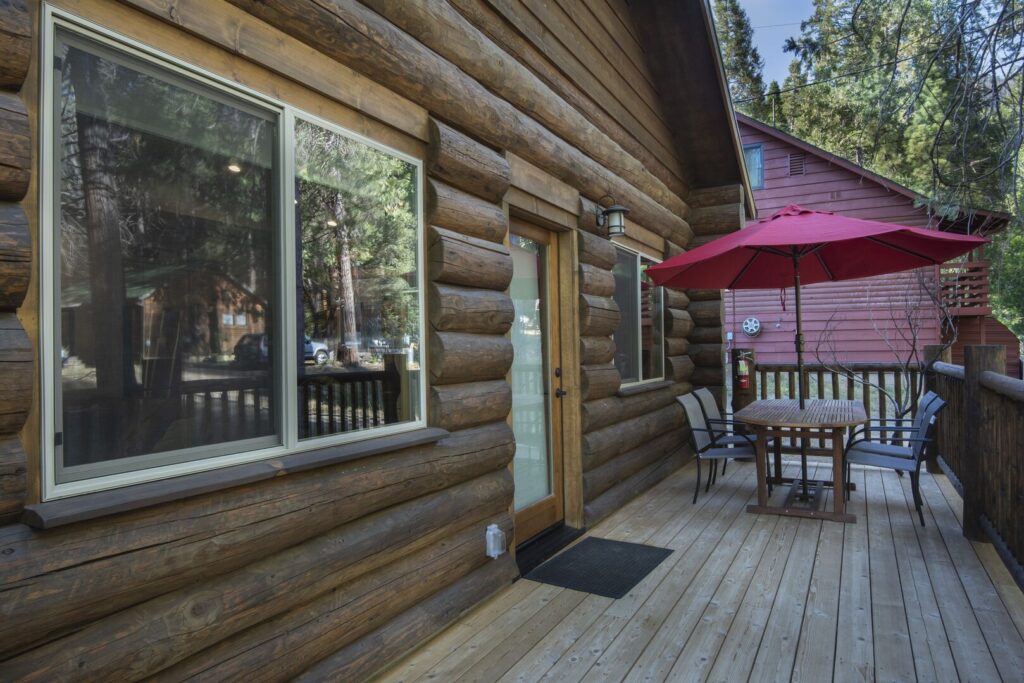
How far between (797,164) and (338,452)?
12222 mm

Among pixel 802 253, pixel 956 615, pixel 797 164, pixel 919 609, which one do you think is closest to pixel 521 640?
pixel 919 609

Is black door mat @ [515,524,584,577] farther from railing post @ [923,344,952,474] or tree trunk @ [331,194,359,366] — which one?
railing post @ [923,344,952,474]

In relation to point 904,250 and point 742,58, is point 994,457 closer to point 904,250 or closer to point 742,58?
point 904,250

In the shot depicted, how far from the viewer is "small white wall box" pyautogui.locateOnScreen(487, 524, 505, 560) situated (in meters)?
3.09

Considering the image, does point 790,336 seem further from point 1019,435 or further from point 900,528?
point 1019,435

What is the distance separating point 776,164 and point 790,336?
3.38 meters

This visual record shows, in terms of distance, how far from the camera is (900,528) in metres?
4.17

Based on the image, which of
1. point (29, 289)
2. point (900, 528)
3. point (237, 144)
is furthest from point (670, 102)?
point (29, 289)

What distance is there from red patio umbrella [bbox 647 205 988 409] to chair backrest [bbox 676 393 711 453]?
2.56 ft

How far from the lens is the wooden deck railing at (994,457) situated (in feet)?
10.3

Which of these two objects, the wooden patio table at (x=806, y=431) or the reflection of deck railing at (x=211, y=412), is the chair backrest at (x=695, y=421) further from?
the reflection of deck railing at (x=211, y=412)

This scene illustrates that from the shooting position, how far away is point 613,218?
15.6 ft

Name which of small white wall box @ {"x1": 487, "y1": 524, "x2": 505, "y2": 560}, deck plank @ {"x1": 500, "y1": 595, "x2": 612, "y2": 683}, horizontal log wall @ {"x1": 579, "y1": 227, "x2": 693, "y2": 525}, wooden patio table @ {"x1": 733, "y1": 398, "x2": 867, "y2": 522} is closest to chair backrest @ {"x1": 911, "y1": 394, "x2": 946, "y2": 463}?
wooden patio table @ {"x1": 733, "y1": 398, "x2": 867, "y2": 522}

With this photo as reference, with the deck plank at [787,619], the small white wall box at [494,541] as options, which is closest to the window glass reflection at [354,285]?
the small white wall box at [494,541]
